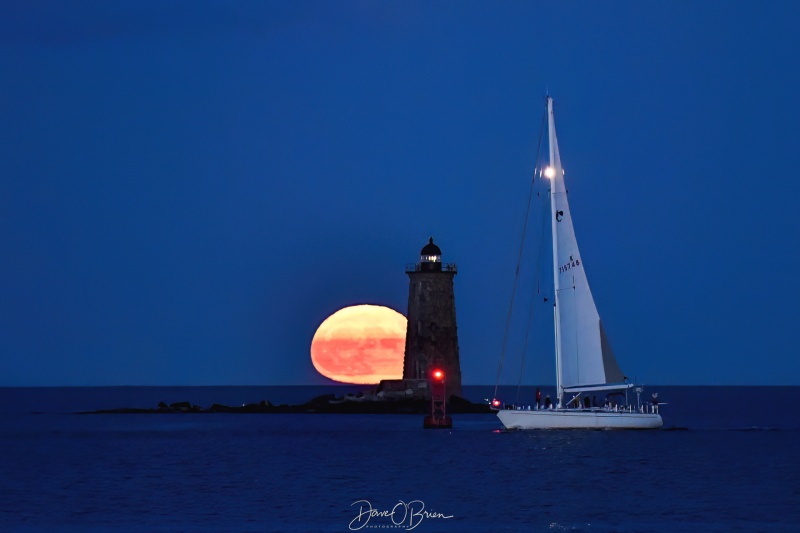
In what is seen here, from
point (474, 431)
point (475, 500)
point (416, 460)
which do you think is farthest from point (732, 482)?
point (474, 431)

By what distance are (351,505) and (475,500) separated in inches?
163

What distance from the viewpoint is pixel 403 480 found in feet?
153

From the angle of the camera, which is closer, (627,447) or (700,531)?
(700,531)

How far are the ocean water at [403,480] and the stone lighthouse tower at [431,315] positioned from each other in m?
9.31

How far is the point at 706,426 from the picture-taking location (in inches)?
3278

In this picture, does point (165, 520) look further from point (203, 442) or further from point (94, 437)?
point (94, 437)

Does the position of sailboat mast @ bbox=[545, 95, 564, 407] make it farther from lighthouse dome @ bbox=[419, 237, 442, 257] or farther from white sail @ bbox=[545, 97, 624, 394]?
lighthouse dome @ bbox=[419, 237, 442, 257]

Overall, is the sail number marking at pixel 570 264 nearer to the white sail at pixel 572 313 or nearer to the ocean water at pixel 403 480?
the white sail at pixel 572 313

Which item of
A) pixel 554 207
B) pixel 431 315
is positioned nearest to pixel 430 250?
pixel 431 315

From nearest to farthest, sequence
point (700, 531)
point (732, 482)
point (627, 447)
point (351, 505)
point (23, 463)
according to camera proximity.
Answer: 1. point (700, 531)
2. point (351, 505)
3. point (732, 482)
4. point (23, 463)
5. point (627, 447)

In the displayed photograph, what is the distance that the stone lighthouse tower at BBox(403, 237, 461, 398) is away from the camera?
8469 cm

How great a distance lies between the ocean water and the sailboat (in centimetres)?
159

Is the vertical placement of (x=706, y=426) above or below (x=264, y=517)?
above

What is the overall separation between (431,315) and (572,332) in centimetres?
2757
